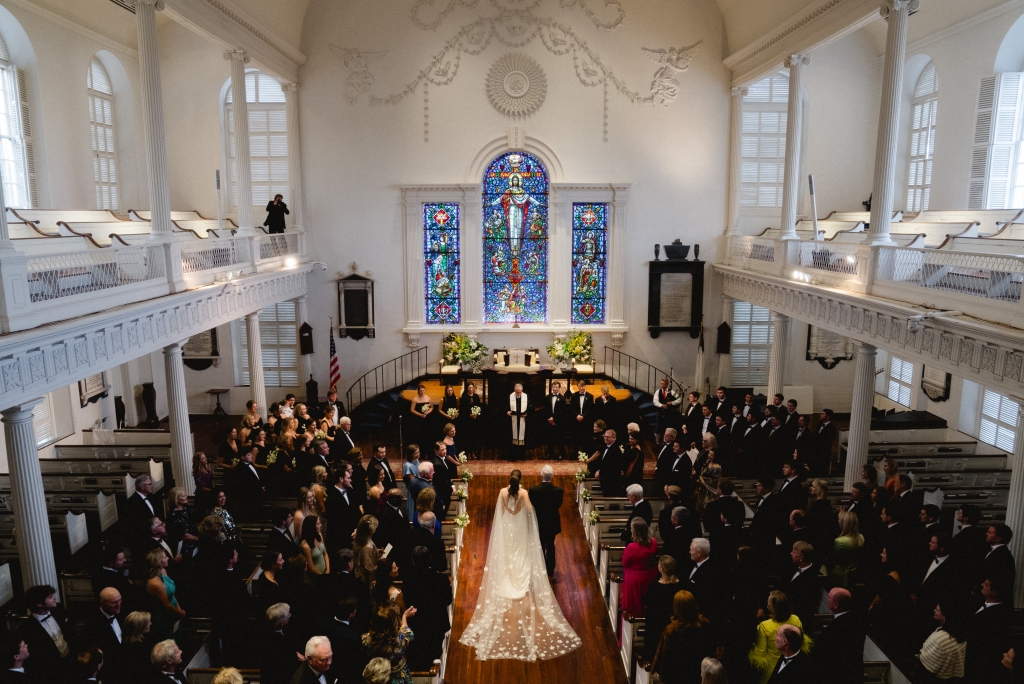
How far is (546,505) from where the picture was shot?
957 cm

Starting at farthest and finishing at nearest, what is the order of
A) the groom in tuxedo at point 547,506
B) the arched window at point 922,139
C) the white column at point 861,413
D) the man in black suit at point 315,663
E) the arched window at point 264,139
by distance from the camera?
1. the arched window at point 264,139
2. the arched window at point 922,139
3. the white column at point 861,413
4. the groom in tuxedo at point 547,506
5. the man in black suit at point 315,663

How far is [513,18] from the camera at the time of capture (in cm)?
1727

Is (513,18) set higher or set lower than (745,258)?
higher

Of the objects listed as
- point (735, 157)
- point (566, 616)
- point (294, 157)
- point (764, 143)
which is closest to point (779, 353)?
point (735, 157)

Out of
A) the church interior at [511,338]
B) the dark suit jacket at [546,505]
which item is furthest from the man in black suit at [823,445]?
the dark suit jacket at [546,505]

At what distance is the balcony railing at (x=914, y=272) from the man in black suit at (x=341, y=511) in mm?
8024

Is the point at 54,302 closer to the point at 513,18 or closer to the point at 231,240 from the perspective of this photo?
the point at 231,240

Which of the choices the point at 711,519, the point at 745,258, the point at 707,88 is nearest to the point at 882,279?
the point at 711,519

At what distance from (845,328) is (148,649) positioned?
34.6 feet

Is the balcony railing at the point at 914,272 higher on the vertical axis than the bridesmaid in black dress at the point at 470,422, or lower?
higher

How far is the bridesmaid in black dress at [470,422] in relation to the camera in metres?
14.9

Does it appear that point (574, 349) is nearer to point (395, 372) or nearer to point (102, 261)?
point (395, 372)

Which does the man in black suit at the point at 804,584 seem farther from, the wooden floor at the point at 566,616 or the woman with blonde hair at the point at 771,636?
the wooden floor at the point at 566,616

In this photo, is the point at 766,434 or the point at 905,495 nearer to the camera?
the point at 905,495
